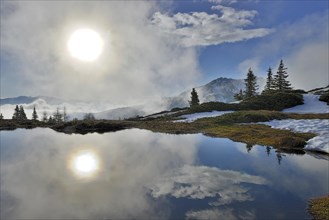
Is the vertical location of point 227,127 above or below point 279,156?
above

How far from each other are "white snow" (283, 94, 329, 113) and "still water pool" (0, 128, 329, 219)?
165ft

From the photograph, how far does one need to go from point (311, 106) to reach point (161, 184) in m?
75.6

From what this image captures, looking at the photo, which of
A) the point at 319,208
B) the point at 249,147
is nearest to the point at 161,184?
the point at 319,208

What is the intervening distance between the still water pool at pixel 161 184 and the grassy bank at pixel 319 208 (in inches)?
19.0

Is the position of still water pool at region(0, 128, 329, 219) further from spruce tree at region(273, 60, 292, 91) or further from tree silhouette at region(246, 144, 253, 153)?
spruce tree at region(273, 60, 292, 91)

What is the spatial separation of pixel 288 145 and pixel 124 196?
24255 millimetres

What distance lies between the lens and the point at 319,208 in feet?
50.5

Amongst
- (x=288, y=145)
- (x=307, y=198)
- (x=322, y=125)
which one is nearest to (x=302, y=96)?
(x=322, y=125)

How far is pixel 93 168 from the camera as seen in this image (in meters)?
25.5

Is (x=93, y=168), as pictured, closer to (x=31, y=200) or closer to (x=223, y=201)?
(x=31, y=200)

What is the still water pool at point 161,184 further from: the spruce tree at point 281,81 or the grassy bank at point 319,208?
the spruce tree at point 281,81

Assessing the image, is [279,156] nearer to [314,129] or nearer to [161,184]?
[161,184]

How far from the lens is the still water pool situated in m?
15.8

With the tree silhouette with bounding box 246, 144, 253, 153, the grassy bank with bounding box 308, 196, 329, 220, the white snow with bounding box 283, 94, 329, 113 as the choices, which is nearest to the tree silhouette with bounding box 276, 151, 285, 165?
the tree silhouette with bounding box 246, 144, 253, 153
